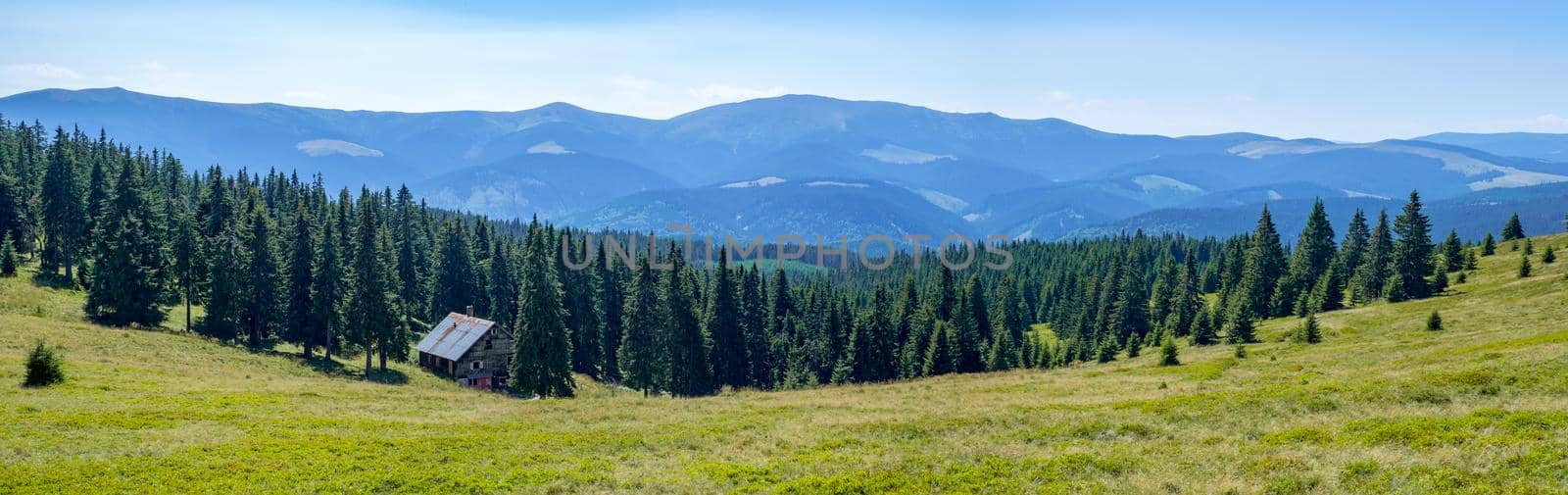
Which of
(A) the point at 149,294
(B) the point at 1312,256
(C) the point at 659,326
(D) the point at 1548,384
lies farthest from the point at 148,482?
(B) the point at 1312,256

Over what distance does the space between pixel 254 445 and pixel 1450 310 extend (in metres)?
79.1

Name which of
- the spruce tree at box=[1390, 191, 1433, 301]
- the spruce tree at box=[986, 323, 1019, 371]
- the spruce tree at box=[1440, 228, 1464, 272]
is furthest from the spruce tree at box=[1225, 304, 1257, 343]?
the spruce tree at box=[1440, 228, 1464, 272]

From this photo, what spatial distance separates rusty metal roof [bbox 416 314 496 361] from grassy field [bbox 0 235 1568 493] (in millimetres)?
29787

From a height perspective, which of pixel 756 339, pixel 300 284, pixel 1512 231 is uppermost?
pixel 1512 231

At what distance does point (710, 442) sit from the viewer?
2988cm

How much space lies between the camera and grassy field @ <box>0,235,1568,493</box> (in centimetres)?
2119

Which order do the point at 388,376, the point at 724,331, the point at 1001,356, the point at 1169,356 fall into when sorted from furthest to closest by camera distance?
the point at 724,331 < the point at 1001,356 < the point at 388,376 < the point at 1169,356

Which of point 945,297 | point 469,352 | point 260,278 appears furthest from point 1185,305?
point 260,278

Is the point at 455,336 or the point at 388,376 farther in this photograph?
the point at 455,336

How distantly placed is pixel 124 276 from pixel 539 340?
3608 centimetres

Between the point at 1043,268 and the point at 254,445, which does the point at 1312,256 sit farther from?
the point at 254,445

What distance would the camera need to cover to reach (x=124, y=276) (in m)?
66.4

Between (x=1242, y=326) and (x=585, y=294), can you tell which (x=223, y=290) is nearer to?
(x=585, y=294)

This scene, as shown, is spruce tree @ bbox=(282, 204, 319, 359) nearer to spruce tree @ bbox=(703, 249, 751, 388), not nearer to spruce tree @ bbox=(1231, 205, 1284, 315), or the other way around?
spruce tree @ bbox=(703, 249, 751, 388)
